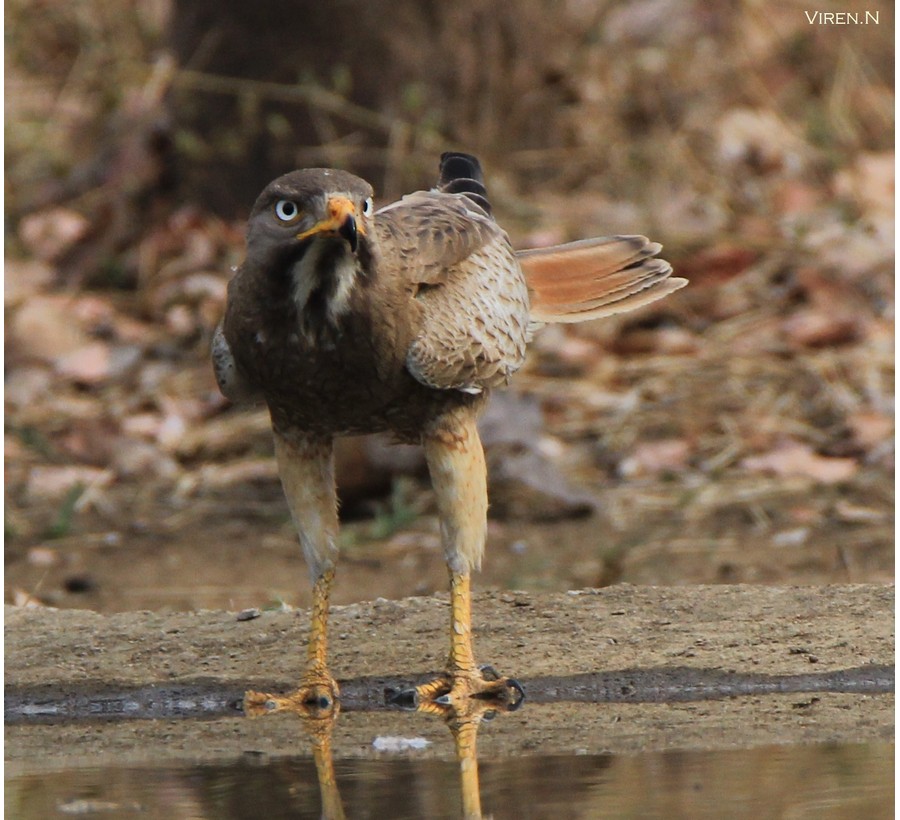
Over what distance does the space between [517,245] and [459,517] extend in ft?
16.6

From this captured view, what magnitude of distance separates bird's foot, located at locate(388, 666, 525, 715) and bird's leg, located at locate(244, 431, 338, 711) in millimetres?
273

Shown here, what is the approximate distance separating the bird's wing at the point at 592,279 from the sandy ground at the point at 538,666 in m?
1.09

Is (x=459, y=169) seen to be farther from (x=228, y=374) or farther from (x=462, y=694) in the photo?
(x=462, y=694)

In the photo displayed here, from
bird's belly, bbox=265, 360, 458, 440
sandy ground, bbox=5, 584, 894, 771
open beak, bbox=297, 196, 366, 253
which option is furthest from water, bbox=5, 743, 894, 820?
open beak, bbox=297, 196, 366, 253

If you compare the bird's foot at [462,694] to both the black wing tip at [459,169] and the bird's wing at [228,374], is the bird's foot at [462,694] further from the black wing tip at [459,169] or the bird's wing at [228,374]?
the black wing tip at [459,169]

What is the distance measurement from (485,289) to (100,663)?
171cm

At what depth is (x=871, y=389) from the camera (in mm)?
8961

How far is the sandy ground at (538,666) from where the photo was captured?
453cm

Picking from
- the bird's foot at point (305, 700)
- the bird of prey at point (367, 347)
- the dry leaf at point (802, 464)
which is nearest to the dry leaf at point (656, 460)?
the dry leaf at point (802, 464)

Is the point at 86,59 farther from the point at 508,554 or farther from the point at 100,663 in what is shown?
the point at 100,663

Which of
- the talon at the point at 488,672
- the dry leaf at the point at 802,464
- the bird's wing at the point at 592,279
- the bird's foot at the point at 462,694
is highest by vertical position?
the dry leaf at the point at 802,464

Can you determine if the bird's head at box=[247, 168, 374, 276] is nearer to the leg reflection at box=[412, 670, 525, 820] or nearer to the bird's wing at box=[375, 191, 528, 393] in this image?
the bird's wing at box=[375, 191, 528, 393]

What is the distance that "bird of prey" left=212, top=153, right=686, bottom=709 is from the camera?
4680 mm

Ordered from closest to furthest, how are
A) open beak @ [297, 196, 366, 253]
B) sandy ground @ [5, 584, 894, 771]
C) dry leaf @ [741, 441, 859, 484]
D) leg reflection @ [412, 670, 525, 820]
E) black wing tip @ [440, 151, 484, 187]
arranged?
1. leg reflection @ [412, 670, 525, 820]
2. open beak @ [297, 196, 366, 253]
3. sandy ground @ [5, 584, 894, 771]
4. black wing tip @ [440, 151, 484, 187]
5. dry leaf @ [741, 441, 859, 484]
